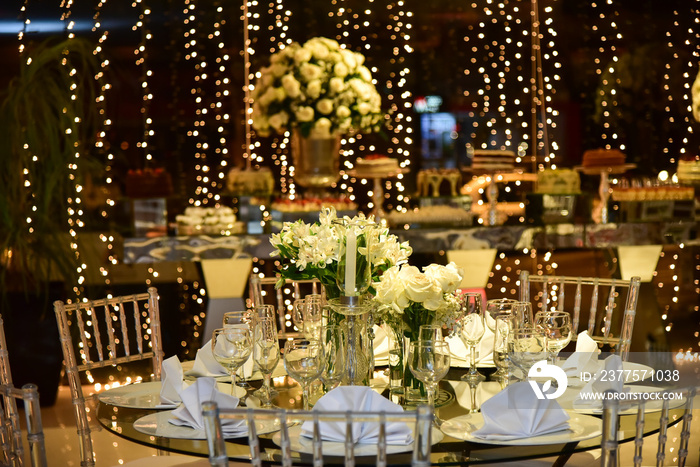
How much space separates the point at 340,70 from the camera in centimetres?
415

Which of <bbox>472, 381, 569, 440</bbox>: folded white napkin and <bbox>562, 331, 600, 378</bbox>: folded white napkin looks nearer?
<bbox>472, 381, 569, 440</bbox>: folded white napkin

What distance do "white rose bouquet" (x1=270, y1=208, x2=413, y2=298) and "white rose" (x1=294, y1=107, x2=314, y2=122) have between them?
2021 millimetres

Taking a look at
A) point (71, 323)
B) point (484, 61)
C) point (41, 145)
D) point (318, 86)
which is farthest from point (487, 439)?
point (484, 61)

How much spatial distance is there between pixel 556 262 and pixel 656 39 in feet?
Answer: 5.63

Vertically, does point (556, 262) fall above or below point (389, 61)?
Result: below

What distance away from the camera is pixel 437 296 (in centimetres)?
200

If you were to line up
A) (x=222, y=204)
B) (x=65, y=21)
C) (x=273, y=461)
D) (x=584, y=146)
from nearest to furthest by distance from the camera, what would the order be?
1. (x=273, y=461)
2. (x=65, y=21)
3. (x=222, y=204)
4. (x=584, y=146)

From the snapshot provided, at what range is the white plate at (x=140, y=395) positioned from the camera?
6.89 feet

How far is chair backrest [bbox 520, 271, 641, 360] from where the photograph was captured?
269cm

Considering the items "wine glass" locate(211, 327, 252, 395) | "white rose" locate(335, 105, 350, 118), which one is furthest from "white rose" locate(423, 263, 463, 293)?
"white rose" locate(335, 105, 350, 118)

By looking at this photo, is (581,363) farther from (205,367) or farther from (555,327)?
(205,367)

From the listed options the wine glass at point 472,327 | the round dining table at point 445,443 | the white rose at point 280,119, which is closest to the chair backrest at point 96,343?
the round dining table at point 445,443

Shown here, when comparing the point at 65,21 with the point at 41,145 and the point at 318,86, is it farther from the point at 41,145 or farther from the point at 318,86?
the point at 318,86

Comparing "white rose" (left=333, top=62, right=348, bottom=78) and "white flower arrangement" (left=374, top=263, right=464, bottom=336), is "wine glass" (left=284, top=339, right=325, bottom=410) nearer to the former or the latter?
"white flower arrangement" (left=374, top=263, right=464, bottom=336)
